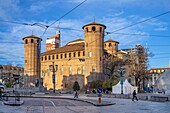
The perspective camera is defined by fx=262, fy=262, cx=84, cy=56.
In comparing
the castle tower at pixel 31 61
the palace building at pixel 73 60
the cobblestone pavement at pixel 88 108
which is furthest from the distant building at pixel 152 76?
the cobblestone pavement at pixel 88 108

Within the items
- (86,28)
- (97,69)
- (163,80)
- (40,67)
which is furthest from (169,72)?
(40,67)

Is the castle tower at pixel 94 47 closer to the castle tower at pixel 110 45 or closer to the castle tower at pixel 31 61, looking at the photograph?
the castle tower at pixel 110 45

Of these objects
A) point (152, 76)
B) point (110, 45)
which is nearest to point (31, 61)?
point (110, 45)

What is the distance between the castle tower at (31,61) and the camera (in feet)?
291

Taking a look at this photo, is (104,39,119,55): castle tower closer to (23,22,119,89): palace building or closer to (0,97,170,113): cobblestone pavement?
(23,22,119,89): palace building

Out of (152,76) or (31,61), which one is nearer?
(152,76)

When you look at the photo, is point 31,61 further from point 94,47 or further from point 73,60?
point 94,47

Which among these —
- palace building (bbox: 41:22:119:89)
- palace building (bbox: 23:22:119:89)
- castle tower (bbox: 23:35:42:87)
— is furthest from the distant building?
castle tower (bbox: 23:35:42:87)

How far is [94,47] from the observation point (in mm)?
73438

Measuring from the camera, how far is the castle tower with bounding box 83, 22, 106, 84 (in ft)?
240

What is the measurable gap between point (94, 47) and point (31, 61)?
2697cm

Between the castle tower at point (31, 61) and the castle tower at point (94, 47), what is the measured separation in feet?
74.7

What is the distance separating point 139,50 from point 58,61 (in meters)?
36.4

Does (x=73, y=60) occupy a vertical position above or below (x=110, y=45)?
below
